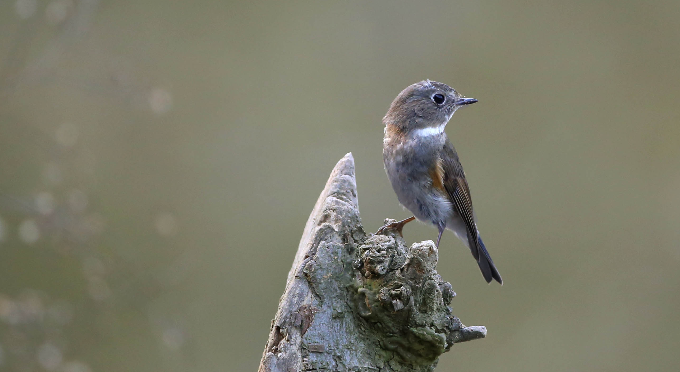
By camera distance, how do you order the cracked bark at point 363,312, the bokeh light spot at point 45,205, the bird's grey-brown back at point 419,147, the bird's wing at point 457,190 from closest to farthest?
the cracked bark at point 363,312 → the bokeh light spot at point 45,205 → the bird's grey-brown back at point 419,147 → the bird's wing at point 457,190

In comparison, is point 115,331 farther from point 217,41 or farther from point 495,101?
point 495,101

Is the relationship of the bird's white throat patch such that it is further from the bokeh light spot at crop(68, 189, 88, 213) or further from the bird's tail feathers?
the bokeh light spot at crop(68, 189, 88, 213)

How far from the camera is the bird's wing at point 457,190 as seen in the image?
3.72 metres

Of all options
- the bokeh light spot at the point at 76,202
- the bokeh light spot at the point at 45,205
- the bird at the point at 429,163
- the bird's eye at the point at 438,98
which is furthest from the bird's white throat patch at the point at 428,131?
the bokeh light spot at the point at 45,205

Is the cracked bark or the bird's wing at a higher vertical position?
the bird's wing

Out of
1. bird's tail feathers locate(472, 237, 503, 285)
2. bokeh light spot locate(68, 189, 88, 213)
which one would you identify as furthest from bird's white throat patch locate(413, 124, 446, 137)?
bokeh light spot locate(68, 189, 88, 213)

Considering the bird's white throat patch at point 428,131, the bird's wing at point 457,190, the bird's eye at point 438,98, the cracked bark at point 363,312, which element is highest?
the bird's eye at point 438,98

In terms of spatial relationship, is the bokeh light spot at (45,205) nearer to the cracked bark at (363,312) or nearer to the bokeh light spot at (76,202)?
the bokeh light spot at (76,202)

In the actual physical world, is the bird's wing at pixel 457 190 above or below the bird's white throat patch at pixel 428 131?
below

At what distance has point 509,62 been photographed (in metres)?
5.93

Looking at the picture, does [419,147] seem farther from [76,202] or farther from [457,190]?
[76,202]

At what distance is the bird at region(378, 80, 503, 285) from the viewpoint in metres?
3.62

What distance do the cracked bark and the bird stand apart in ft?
3.85

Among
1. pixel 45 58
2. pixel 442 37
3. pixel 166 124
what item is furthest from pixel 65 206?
pixel 442 37
